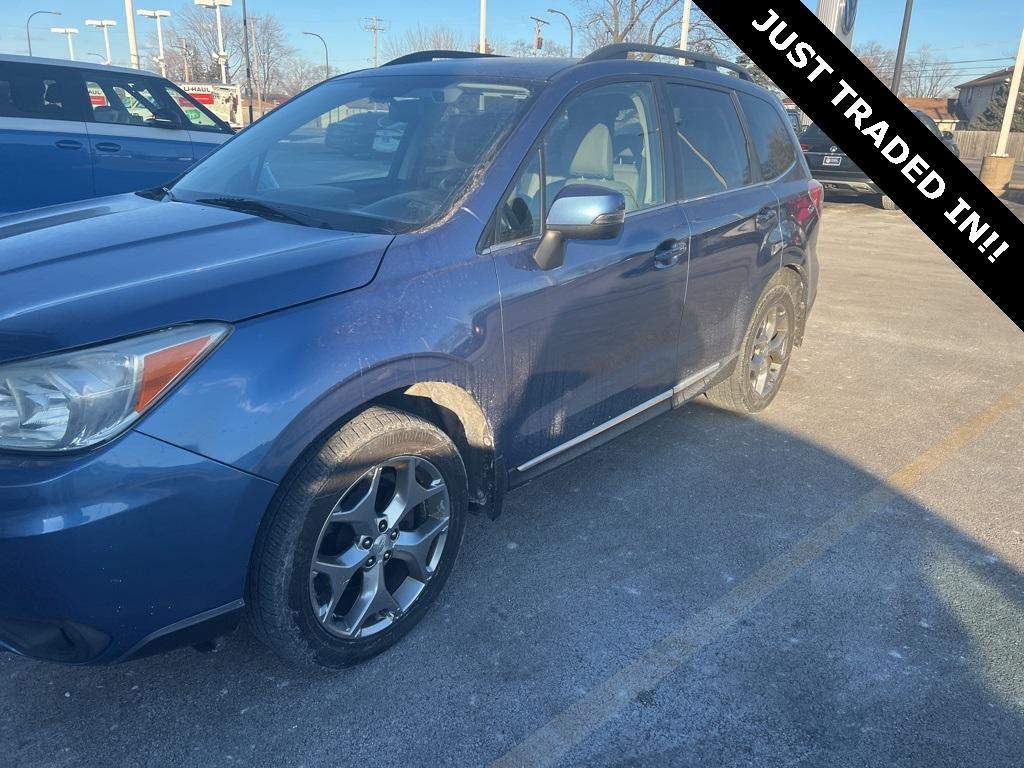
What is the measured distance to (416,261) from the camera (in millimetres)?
2467

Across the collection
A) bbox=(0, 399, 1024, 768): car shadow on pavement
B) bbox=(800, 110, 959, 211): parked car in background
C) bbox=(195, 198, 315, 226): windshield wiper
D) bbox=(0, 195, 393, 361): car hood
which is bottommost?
bbox=(0, 399, 1024, 768): car shadow on pavement

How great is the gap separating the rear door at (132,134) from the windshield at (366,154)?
442cm

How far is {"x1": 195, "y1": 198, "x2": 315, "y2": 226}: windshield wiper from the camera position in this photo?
2730 mm

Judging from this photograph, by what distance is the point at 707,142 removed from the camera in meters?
3.92

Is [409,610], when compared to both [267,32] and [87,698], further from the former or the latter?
[267,32]

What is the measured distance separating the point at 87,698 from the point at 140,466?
97cm

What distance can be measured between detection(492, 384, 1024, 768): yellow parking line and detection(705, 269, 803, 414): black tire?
2.96 feet

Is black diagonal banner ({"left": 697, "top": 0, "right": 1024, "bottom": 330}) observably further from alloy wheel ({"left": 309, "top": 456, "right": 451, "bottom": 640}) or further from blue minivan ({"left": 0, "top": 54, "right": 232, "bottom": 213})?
blue minivan ({"left": 0, "top": 54, "right": 232, "bottom": 213})

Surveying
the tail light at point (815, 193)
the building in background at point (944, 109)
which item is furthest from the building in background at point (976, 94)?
the tail light at point (815, 193)

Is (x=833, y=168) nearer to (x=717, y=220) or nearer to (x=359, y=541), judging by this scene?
Answer: (x=717, y=220)

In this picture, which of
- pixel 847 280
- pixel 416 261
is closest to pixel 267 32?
pixel 847 280

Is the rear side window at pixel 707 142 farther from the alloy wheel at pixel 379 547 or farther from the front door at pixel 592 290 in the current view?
the alloy wheel at pixel 379 547

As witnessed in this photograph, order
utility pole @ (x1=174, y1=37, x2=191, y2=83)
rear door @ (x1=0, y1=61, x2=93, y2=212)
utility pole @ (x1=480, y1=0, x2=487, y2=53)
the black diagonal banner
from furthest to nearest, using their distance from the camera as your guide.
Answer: utility pole @ (x1=174, y1=37, x2=191, y2=83)
utility pole @ (x1=480, y1=0, x2=487, y2=53)
rear door @ (x1=0, y1=61, x2=93, y2=212)
the black diagonal banner

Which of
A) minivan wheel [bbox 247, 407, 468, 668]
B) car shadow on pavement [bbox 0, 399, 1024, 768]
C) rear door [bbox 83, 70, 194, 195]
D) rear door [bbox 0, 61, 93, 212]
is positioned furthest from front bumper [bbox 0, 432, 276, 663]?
rear door [bbox 83, 70, 194, 195]
